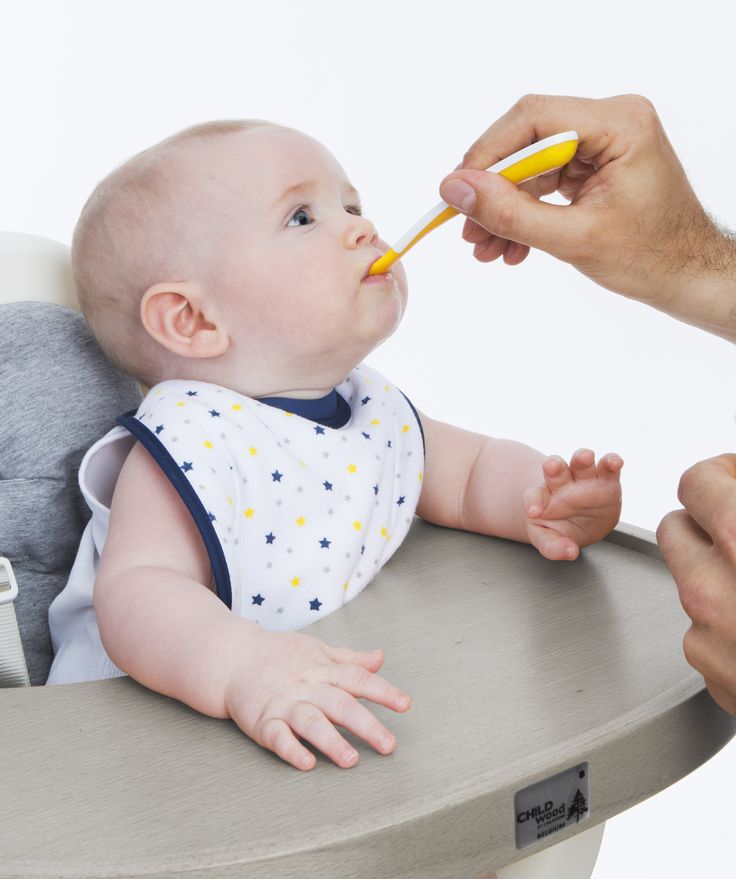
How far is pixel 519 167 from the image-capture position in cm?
87

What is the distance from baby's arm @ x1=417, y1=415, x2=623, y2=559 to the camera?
2.89ft

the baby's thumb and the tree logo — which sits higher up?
the baby's thumb

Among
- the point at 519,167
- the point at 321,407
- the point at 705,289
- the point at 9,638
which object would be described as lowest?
the point at 9,638

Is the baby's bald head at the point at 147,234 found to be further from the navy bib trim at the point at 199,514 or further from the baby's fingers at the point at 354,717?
the baby's fingers at the point at 354,717

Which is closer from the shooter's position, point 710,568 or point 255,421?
point 710,568

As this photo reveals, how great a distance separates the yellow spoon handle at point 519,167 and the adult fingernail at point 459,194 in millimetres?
15

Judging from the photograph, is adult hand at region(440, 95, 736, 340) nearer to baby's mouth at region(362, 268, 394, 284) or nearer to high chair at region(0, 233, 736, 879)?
baby's mouth at region(362, 268, 394, 284)

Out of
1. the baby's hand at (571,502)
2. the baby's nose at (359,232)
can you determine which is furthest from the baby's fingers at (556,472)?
the baby's nose at (359,232)

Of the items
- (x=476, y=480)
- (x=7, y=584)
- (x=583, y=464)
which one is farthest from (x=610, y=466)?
(x=7, y=584)

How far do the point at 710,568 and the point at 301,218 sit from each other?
1.46ft

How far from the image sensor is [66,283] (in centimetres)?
103

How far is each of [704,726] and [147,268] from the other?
21.6 inches

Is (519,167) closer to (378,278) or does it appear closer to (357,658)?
(378,278)

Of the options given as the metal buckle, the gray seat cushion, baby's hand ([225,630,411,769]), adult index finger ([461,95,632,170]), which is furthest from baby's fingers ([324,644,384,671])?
adult index finger ([461,95,632,170])
